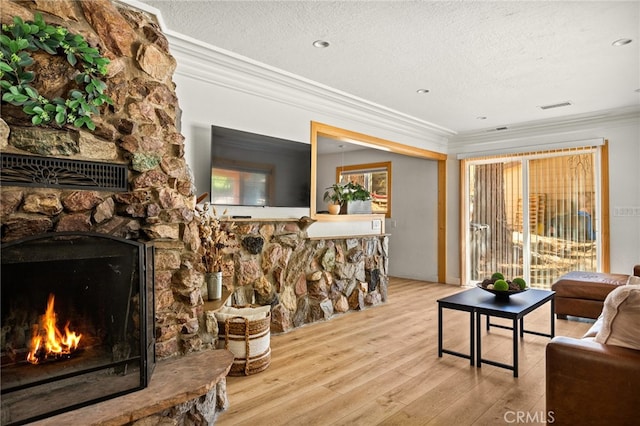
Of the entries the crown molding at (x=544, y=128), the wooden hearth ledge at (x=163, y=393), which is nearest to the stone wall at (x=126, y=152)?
the wooden hearth ledge at (x=163, y=393)

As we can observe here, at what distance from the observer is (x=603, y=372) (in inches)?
66.4

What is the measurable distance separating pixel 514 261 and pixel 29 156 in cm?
610

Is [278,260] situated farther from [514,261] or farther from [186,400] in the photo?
[514,261]

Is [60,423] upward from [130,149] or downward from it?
downward

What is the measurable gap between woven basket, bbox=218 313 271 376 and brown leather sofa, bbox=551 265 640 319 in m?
3.45

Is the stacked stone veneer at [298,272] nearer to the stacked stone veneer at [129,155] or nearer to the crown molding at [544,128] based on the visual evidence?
the stacked stone veneer at [129,155]

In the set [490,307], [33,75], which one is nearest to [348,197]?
[490,307]

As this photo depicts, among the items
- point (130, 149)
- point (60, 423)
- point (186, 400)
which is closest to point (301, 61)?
point (130, 149)

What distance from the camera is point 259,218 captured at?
3584 mm

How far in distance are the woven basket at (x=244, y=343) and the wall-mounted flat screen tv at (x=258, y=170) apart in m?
1.11

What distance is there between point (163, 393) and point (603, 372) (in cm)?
202

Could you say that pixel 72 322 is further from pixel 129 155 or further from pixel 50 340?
pixel 129 155

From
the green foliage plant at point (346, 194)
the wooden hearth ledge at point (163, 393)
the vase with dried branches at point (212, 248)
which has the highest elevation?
the green foliage plant at point (346, 194)

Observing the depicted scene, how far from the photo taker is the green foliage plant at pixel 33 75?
164 cm
